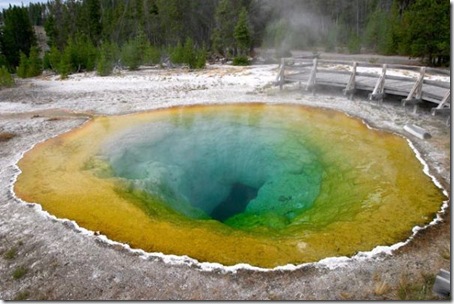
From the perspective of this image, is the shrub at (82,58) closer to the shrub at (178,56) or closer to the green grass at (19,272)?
the shrub at (178,56)

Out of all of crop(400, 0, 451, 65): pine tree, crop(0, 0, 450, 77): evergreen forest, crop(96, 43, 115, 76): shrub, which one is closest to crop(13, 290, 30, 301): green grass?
crop(0, 0, 450, 77): evergreen forest

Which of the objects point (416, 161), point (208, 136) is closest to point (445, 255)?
point (416, 161)

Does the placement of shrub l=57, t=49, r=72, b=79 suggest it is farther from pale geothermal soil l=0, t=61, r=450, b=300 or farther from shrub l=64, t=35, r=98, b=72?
pale geothermal soil l=0, t=61, r=450, b=300

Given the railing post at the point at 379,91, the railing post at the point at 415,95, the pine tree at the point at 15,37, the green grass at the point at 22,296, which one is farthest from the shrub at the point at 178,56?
the pine tree at the point at 15,37

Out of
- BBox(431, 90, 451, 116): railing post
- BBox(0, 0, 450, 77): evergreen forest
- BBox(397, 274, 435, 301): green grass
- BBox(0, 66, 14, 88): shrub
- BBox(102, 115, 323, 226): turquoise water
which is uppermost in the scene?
BBox(0, 0, 450, 77): evergreen forest

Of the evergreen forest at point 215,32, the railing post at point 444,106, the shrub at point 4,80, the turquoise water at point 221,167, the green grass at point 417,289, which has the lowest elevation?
the turquoise water at point 221,167

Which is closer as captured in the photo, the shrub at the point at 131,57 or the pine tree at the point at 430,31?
the pine tree at the point at 430,31
